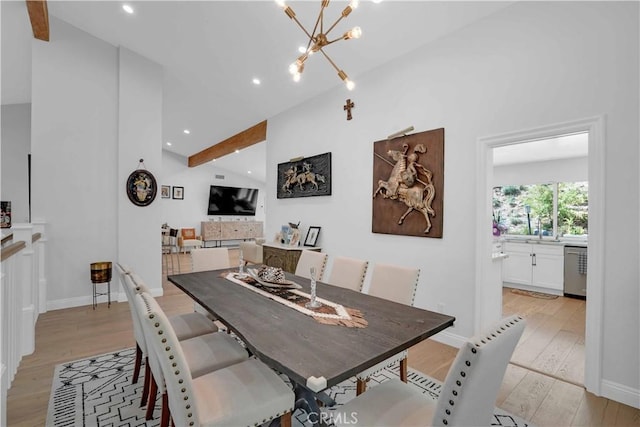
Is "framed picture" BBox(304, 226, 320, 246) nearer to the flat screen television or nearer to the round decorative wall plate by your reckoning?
the round decorative wall plate

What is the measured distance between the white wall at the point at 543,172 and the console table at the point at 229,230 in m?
8.14

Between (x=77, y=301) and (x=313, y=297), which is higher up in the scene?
(x=313, y=297)

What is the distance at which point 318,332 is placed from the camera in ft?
5.02

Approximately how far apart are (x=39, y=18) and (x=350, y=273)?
15.1 feet

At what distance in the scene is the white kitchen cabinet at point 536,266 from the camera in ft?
15.5

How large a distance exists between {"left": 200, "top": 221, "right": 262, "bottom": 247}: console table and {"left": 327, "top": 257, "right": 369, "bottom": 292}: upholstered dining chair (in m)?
8.48

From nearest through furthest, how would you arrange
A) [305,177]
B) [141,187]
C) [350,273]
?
[350,273] < [141,187] < [305,177]

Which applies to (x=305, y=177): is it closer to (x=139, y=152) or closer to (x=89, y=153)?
(x=139, y=152)

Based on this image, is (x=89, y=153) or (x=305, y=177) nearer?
(x=89, y=153)

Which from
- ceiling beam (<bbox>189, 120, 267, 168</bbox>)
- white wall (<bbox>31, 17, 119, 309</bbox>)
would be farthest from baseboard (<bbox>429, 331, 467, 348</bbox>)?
ceiling beam (<bbox>189, 120, 267, 168</bbox>)

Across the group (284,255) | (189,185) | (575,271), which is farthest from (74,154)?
(575,271)

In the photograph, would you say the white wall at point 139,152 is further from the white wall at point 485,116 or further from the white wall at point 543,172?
the white wall at point 543,172

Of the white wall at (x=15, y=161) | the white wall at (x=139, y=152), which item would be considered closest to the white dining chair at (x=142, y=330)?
the white wall at (x=139, y=152)

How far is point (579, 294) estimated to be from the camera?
4.48 metres
